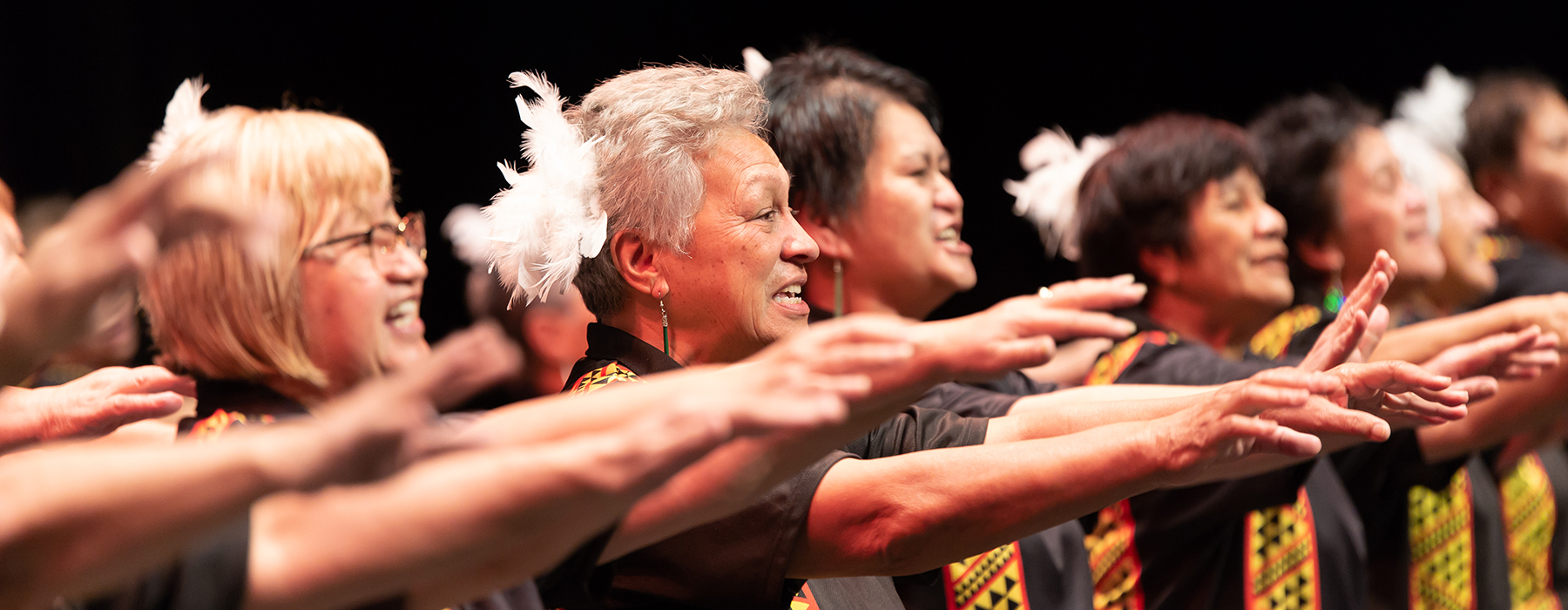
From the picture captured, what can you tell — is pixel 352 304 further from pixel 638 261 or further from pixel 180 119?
pixel 638 261

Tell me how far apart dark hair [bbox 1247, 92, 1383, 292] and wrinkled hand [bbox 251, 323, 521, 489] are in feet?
10.4

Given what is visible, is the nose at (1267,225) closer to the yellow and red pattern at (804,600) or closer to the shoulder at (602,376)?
the yellow and red pattern at (804,600)

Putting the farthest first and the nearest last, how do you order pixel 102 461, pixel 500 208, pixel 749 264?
pixel 500 208, pixel 749 264, pixel 102 461

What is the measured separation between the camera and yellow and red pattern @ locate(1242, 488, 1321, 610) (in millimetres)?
2650

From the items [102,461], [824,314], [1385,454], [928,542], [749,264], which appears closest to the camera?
[102,461]

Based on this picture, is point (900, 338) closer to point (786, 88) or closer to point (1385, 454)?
point (786, 88)

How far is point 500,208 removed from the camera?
6.39 feet

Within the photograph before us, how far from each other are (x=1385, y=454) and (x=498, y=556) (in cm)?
258

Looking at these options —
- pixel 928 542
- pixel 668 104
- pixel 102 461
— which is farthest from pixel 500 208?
pixel 102 461

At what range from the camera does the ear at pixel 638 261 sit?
5.96 ft

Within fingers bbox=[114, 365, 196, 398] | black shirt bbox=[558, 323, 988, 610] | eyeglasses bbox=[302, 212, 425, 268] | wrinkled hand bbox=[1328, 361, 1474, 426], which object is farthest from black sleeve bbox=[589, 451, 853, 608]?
eyeglasses bbox=[302, 212, 425, 268]

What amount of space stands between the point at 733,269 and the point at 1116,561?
130 cm

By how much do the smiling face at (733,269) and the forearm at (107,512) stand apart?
103 cm

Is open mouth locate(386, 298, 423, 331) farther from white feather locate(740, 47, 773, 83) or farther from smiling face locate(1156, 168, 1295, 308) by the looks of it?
smiling face locate(1156, 168, 1295, 308)
